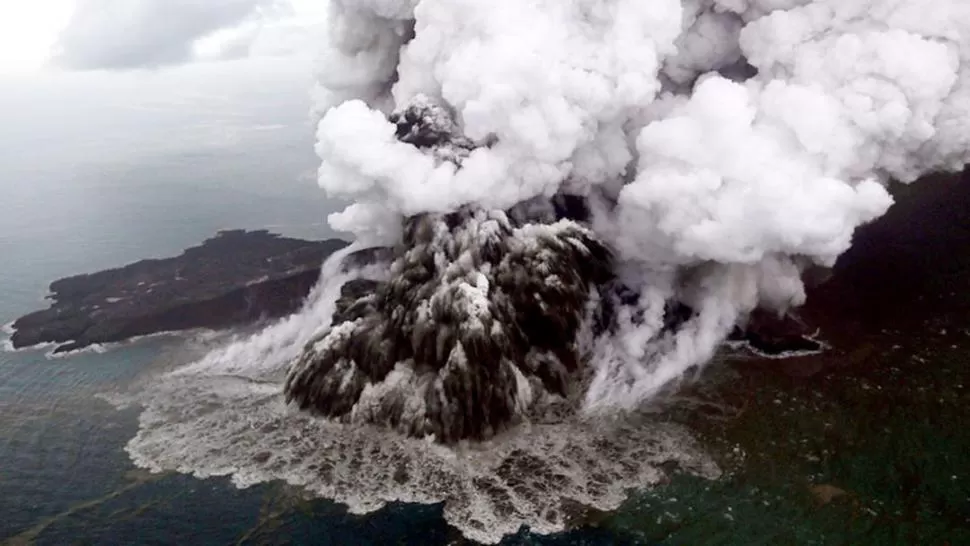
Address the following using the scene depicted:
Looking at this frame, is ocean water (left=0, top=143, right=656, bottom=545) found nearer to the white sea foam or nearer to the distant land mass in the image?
the white sea foam

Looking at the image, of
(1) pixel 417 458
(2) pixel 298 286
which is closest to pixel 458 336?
(1) pixel 417 458

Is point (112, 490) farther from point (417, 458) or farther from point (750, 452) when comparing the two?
point (750, 452)

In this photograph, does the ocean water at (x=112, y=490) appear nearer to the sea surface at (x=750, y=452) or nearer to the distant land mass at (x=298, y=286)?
the sea surface at (x=750, y=452)

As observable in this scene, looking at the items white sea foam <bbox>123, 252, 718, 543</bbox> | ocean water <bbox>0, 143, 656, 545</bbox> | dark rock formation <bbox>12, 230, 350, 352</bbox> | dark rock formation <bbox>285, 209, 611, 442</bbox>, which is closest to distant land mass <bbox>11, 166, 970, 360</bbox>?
dark rock formation <bbox>12, 230, 350, 352</bbox>

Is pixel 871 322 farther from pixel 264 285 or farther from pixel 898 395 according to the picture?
pixel 264 285

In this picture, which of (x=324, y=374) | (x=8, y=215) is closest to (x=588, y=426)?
(x=324, y=374)
